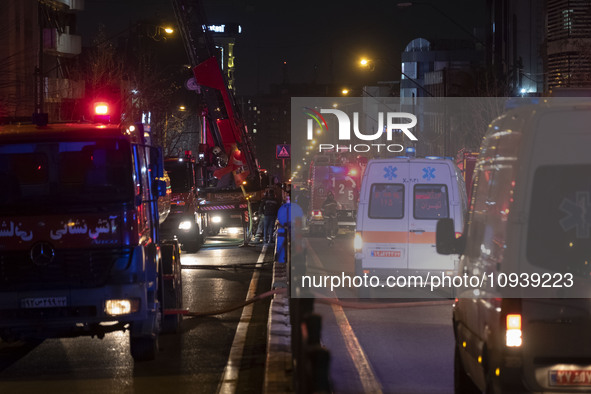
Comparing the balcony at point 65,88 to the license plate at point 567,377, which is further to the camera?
the balcony at point 65,88

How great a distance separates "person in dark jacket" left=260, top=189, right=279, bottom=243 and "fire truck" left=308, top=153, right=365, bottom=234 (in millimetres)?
9492

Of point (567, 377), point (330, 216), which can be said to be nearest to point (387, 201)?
point (567, 377)

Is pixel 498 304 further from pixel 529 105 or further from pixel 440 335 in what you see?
pixel 440 335

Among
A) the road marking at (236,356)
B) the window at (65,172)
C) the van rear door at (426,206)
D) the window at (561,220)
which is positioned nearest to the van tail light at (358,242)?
the van rear door at (426,206)

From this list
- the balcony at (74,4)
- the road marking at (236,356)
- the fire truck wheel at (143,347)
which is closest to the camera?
the road marking at (236,356)

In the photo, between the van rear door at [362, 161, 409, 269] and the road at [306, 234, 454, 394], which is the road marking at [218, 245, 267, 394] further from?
the van rear door at [362, 161, 409, 269]

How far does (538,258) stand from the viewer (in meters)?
6.62

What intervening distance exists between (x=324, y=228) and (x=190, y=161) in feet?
29.6

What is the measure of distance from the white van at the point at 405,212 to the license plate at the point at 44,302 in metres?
7.41

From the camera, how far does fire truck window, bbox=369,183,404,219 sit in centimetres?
1705

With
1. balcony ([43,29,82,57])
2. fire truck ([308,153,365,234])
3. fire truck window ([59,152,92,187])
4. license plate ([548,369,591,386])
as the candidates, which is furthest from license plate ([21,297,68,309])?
balcony ([43,29,82,57])

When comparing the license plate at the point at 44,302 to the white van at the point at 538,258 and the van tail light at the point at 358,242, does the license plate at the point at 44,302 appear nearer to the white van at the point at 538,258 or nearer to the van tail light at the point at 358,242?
the white van at the point at 538,258

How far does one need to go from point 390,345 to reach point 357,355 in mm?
824

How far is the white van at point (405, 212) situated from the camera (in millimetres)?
16859
